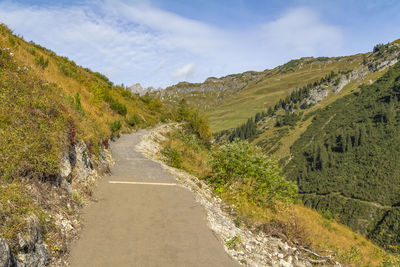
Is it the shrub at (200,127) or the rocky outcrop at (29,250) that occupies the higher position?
the shrub at (200,127)

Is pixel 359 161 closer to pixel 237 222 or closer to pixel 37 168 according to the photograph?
pixel 237 222

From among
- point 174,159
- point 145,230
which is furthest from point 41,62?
point 145,230

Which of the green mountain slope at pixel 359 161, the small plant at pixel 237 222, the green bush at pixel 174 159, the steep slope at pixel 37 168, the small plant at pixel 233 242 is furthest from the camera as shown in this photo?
the green mountain slope at pixel 359 161

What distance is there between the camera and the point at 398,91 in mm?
165625

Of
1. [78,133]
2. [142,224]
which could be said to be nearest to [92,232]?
[142,224]

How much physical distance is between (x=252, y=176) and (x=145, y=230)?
275 inches

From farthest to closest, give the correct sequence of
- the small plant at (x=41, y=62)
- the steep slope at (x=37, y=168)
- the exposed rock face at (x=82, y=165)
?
the small plant at (x=41, y=62)
the exposed rock face at (x=82, y=165)
the steep slope at (x=37, y=168)

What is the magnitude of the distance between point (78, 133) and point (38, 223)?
4608 mm

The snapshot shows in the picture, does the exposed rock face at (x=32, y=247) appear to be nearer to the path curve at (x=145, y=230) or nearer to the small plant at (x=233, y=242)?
the path curve at (x=145, y=230)

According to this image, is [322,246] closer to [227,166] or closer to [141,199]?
[227,166]

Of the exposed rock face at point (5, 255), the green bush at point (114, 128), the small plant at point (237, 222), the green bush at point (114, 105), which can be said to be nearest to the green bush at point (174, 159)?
the green bush at point (114, 128)

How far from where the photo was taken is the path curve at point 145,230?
4.88m

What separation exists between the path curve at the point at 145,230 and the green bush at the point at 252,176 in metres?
3.37

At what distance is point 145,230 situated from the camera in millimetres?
5910
